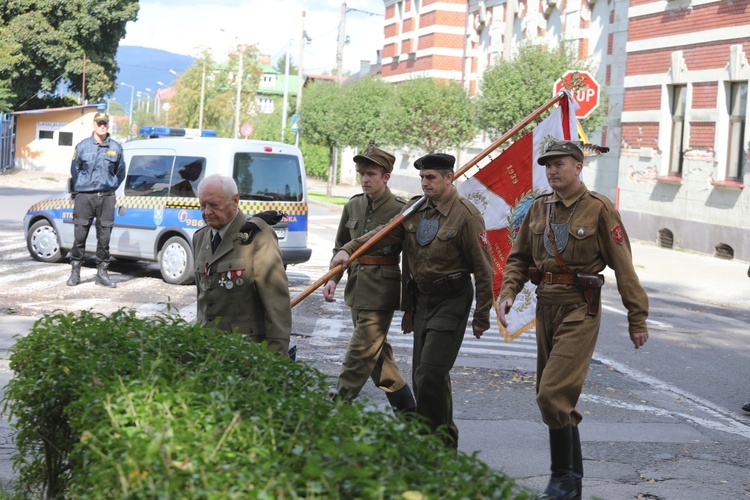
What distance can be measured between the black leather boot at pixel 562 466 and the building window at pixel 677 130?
71.8 ft

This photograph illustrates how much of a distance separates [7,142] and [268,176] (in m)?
39.4

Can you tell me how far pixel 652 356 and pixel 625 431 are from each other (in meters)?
3.94

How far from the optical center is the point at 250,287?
5.85 metres

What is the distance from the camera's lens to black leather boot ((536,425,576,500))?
580cm

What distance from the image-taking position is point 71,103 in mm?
57938

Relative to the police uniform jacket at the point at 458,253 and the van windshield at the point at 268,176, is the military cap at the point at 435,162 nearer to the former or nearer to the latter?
the police uniform jacket at the point at 458,253

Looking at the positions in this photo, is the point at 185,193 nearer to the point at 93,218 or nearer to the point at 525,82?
the point at 93,218

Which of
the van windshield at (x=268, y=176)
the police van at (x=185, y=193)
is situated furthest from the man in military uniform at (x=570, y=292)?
the van windshield at (x=268, y=176)

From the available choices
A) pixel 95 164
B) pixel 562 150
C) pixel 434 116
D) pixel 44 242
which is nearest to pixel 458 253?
pixel 562 150

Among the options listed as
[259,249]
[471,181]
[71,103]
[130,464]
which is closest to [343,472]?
[130,464]

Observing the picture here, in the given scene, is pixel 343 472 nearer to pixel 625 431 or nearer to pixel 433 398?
pixel 433 398

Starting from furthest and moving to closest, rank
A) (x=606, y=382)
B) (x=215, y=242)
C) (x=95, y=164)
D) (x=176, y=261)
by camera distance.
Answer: (x=176, y=261) → (x=95, y=164) → (x=606, y=382) → (x=215, y=242)

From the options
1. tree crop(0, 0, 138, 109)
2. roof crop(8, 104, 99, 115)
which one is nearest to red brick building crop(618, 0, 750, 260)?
tree crop(0, 0, 138, 109)

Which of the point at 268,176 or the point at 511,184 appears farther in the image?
the point at 268,176
